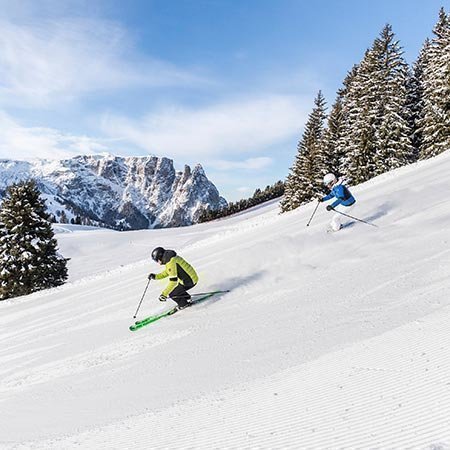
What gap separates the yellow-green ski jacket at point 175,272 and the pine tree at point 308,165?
28.3m

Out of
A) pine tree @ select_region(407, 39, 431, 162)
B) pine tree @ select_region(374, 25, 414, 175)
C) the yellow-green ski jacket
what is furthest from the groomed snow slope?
pine tree @ select_region(407, 39, 431, 162)

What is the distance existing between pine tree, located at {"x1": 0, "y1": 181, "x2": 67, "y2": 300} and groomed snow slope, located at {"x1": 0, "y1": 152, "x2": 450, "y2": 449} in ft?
37.5

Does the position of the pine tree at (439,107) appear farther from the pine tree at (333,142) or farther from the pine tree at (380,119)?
the pine tree at (333,142)

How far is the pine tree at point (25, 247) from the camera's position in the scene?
984 inches

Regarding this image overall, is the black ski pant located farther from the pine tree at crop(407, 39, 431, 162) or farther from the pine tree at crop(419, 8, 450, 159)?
the pine tree at crop(407, 39, 431, 162)

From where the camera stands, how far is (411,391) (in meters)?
4.48

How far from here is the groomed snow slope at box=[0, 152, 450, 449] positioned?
14.6ft

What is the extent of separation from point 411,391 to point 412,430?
83 cm

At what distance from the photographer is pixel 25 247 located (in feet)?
84.2

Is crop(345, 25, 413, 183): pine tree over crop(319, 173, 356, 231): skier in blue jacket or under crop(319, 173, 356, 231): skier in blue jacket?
over

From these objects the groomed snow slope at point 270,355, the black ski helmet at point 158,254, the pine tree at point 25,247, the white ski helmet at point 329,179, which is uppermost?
the pine tree at point 25,247

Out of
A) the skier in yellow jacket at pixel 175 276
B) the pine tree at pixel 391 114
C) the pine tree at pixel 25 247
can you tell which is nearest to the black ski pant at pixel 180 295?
the skier in yellow jacket at pixel 175 276

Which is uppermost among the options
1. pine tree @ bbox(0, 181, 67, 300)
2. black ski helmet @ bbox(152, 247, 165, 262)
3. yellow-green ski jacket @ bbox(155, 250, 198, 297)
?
pine tree @ bbox(0, 181, 67, 300)

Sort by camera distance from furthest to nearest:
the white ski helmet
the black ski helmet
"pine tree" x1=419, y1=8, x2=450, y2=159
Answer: "pine tree" x1=419, y1=8, x2=450, y2=159, the white ski helmet, the black ski helmet
